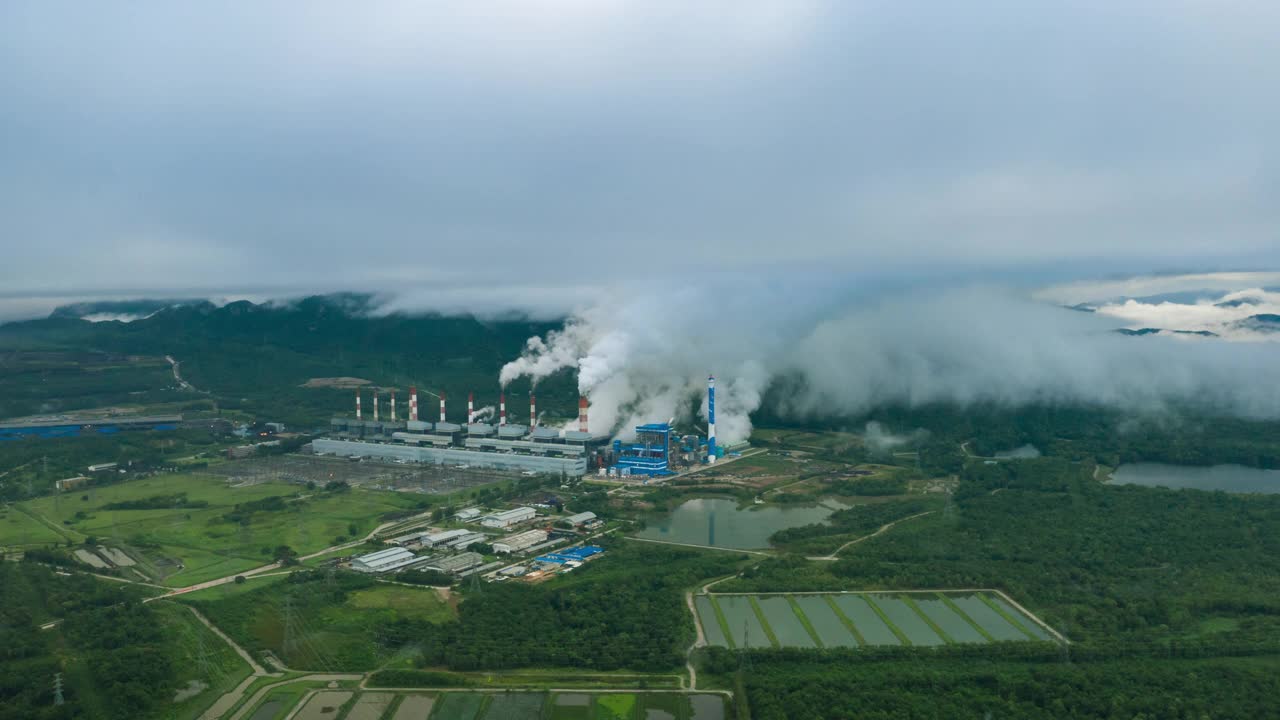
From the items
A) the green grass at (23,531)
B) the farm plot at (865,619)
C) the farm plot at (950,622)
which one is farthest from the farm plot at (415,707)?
the green grass at (23,531)

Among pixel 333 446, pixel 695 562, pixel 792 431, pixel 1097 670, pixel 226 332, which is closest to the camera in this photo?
pixel 1097 670

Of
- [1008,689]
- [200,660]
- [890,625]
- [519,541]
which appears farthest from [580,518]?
[1008,689]

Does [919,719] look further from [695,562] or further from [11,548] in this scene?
[11,548]

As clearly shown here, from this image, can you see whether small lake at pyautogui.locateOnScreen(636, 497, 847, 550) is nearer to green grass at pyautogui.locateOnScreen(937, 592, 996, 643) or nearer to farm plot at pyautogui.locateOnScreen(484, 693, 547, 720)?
green grass at pyautogui.locateOnScreen(937, 592, 996, 643)

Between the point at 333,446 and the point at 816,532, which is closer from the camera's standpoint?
the point at 816,532

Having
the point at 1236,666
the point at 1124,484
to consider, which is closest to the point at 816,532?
the point at 1236,666

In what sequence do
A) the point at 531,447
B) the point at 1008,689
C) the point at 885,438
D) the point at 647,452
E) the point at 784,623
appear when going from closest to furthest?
1. the point at 1008,689
2. the point at 784,623
3. the point at 647,452
4. the point at 531,447
5. the point at 885,438

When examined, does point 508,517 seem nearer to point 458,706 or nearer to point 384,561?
point 384,561
